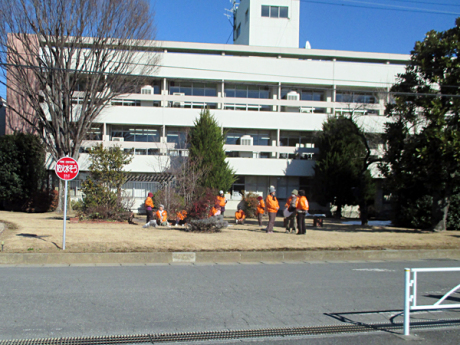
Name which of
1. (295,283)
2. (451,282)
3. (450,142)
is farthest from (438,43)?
(295,283)

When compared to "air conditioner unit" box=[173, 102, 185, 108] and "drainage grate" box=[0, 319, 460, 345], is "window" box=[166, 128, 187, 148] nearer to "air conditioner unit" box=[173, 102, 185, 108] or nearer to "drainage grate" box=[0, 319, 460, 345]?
"air conditioner unit" box=[173, 102, 185, 108]

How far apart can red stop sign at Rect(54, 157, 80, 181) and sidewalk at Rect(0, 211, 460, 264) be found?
6.53ft

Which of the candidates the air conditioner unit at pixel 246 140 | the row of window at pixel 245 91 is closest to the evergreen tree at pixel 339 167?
the row of window at pixel 245 91

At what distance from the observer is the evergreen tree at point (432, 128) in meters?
15.8

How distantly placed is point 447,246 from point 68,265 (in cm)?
1188

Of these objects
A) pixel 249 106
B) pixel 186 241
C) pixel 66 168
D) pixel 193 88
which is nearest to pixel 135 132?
pixel 193 88

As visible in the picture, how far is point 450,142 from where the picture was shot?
15.1 metres

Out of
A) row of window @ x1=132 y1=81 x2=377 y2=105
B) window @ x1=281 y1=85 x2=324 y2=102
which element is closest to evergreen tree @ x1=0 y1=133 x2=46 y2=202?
row of window @ x1=132 y1=81 x2=377 y2=105

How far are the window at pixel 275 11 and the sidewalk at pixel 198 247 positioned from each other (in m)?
25.9

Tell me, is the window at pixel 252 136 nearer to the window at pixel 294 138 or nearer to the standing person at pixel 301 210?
the window at pixel 294 138

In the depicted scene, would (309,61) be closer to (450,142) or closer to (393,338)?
(450,142)

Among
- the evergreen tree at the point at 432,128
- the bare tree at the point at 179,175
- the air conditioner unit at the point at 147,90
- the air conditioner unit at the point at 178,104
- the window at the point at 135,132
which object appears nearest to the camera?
the evergreen tree at the point at 432,128

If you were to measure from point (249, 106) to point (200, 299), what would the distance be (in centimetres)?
2655

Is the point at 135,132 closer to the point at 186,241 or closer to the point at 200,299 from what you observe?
the point at 186,241
